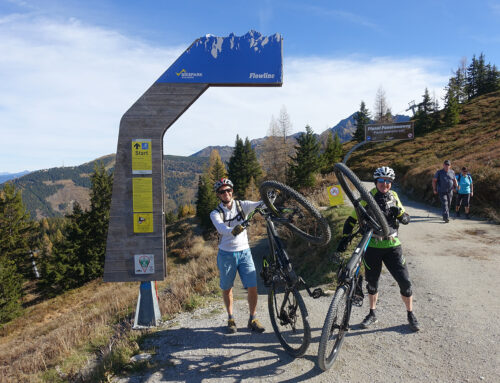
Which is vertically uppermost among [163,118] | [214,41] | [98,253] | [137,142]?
[214,41]

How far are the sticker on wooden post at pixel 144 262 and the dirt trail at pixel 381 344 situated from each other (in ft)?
3.76

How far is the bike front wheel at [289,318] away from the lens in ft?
12.5

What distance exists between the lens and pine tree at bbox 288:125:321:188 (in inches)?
1444

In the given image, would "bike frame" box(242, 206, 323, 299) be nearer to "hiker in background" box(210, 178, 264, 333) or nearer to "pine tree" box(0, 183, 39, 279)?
"hiker in background" box(210, 178, 264, 333)

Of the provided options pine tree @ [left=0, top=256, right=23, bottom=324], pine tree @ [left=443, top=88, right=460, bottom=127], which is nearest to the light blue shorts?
pine tree @ [left=0, top=256, right=23, bottom=324]

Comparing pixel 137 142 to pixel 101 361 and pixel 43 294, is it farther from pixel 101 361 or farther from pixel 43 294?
pixel 43 294

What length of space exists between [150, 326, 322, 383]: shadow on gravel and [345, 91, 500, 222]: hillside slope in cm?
1174

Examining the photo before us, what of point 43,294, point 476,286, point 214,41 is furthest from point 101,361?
point 43,294

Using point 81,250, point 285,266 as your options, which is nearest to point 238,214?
point 285,266

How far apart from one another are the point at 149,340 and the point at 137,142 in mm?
3590

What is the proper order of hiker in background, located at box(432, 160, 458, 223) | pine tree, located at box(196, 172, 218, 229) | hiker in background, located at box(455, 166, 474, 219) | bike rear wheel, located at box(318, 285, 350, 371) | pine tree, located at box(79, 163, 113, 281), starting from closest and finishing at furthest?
bike rear wheel, located at box(318, 285, 350, 371) < hiker in background, located at box(432, 160, 458, 223) < hiker in background, located at box(455, 166, 474, 219) < pine tree, located at box(79, 163, 113, 281) < pine tree, located at box(196, 172, 218, 229)

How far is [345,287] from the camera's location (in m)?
3.69

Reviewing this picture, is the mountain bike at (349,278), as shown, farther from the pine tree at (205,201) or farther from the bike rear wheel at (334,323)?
the pine tree at (205,201)

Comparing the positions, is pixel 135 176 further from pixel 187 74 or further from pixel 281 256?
pixel 281 256
